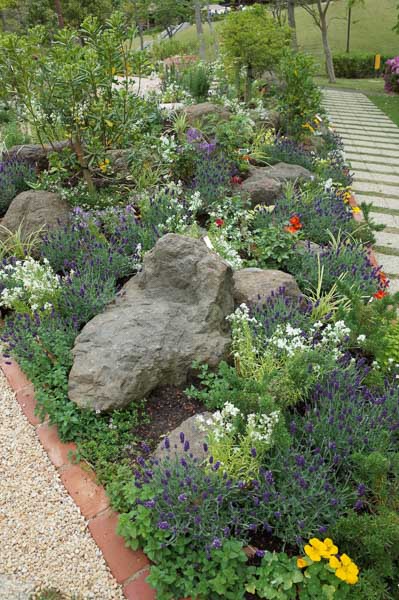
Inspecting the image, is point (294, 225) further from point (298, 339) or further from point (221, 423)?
point (221, 423)

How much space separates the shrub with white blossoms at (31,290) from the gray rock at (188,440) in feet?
4.18

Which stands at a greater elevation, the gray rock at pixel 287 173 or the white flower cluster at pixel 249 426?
the gray rock at pixel 287 173

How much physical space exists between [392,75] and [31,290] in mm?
16419

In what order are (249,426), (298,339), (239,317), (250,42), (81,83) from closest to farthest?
1. (249,426)
2. (298,339)
3. (239,317)
4. (81,83)
5. (250,42)

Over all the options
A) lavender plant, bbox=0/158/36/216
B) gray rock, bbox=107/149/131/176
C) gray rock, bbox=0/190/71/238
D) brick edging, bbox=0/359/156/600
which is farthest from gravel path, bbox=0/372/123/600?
gray rock, bbox=107/149/131/176

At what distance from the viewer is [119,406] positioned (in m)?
2.91

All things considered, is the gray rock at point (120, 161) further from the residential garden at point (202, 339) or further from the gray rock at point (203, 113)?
the gray rock at point (203, 113)

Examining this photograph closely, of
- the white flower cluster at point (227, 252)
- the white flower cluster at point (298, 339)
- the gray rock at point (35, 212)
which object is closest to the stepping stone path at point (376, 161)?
the white flower cluster at point (227, 252)

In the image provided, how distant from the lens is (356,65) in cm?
2280

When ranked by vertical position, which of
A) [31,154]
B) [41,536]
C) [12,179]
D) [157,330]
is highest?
[31,154]

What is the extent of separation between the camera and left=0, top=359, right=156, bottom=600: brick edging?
2238mm

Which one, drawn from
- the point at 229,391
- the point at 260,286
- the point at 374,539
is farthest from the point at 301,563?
the point at 260,286

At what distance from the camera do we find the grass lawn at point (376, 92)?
1396cm

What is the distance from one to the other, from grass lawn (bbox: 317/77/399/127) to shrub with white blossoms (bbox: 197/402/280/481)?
11894 mm
